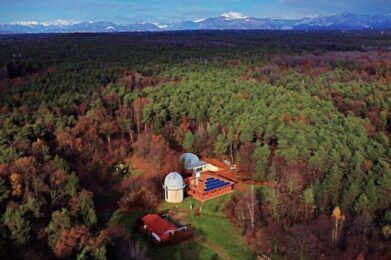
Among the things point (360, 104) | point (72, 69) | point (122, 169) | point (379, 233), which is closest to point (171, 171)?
point (122, 169)

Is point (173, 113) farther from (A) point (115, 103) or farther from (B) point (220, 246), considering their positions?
(B) point (220, 246)

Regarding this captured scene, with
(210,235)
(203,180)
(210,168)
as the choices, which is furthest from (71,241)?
(210,168)

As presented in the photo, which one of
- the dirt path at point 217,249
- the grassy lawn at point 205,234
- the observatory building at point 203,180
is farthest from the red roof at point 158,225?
the observatory building at point 203,180

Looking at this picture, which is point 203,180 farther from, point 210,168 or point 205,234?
point 205,234

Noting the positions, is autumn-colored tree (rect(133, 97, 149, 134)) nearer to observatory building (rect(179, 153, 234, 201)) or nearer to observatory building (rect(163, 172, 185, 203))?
observatory building (rect(179, 153, 234, 201))

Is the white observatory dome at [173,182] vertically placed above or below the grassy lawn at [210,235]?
above

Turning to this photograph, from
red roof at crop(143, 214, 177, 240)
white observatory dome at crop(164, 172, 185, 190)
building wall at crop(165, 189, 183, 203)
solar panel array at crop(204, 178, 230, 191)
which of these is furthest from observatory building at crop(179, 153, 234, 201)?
red roof at crop(143, 214, 177, 240)

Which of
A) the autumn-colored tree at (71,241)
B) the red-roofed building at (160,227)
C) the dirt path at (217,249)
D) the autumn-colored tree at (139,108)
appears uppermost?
the autumn-colored tree at (139,108)

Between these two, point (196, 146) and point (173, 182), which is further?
point (196, 146)

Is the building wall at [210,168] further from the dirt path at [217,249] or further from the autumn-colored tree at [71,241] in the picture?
the autumn-colored tree at [71,241]
